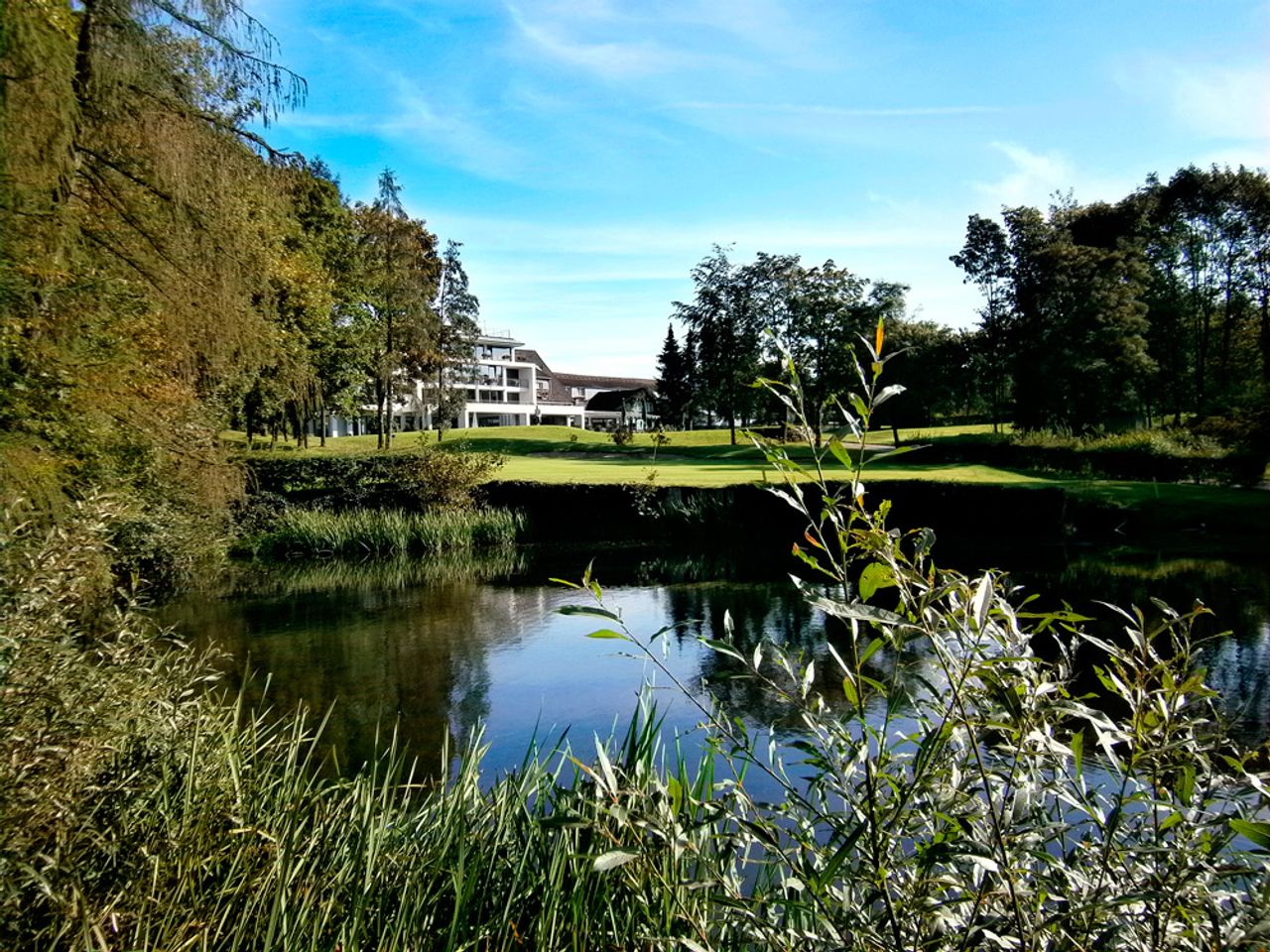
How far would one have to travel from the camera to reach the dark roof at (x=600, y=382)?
85.1 metres

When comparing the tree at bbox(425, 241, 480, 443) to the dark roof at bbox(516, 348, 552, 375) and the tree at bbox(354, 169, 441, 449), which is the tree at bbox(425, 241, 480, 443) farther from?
the dark roof at bbox(516, 348, 552, 375)

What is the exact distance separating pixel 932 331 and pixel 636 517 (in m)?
22.7

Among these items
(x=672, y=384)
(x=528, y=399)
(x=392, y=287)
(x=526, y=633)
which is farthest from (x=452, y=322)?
(x=528, y=399)

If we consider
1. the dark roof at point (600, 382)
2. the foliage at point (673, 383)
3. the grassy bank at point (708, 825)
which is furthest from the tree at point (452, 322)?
Answer: the dark roof at point (600, 382)

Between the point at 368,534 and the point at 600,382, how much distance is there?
6878 centimetres

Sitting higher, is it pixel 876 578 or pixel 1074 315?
pixel 1074 315

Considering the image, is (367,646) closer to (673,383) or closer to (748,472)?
(748,472)

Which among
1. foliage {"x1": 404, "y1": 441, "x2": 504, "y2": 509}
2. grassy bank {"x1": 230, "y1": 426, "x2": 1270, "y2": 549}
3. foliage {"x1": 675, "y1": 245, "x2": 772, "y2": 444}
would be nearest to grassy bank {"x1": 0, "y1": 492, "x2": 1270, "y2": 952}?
grassy bank {"x1": 230, "y1": 426, "x2": 1270, "y2": 549}

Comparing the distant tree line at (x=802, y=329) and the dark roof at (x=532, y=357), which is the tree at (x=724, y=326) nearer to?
the distant tree line at (x=802, y=329)

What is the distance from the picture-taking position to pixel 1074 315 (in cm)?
2945

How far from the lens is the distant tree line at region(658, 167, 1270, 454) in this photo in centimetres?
2952

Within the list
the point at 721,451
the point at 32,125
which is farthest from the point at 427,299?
the point at 32,125

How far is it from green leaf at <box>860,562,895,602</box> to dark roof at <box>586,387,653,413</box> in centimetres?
6732

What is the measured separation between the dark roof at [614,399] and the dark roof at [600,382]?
4.83 m
